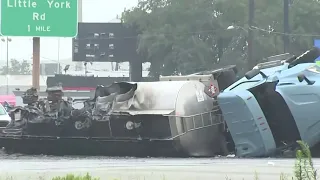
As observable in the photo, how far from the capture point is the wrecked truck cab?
1145 cm

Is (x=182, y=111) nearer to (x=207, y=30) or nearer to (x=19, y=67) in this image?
(x=207, y=30)

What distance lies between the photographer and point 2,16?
1877 cm

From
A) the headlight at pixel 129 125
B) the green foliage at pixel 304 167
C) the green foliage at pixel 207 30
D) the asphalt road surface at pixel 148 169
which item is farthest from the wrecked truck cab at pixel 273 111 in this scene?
the green foliage at pixel 207 30

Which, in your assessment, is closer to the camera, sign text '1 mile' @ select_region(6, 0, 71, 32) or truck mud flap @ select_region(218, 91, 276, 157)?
truck mud flap @ select_region(218, 91, 276, 157)

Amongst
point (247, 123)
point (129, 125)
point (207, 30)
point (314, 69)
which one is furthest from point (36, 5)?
point (207, 30)

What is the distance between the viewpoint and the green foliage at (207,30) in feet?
147

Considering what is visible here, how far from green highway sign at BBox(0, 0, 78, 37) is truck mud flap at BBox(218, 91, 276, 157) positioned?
8.35 m

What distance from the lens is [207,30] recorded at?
47406 millimetres

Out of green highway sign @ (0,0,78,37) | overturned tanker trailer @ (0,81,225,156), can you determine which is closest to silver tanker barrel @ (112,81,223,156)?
overturned tanker trailer @ (0,81,225,156)

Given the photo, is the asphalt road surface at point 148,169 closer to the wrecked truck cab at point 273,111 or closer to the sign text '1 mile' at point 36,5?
the wrecked truck cab at point 273,111

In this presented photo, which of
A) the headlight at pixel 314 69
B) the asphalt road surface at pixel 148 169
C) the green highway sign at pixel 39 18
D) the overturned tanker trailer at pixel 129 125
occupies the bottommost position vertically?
the asphalt road surface at pixel 148 169

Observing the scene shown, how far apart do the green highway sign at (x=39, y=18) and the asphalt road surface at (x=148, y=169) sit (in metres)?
8.21

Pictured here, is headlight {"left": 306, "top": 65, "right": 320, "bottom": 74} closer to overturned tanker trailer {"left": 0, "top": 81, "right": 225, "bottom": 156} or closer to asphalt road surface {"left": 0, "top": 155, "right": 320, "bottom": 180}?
overturned tanker trailer {"left": 0, "top": 81, "right": 225, "bottom": 156}

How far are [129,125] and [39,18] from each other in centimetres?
805
